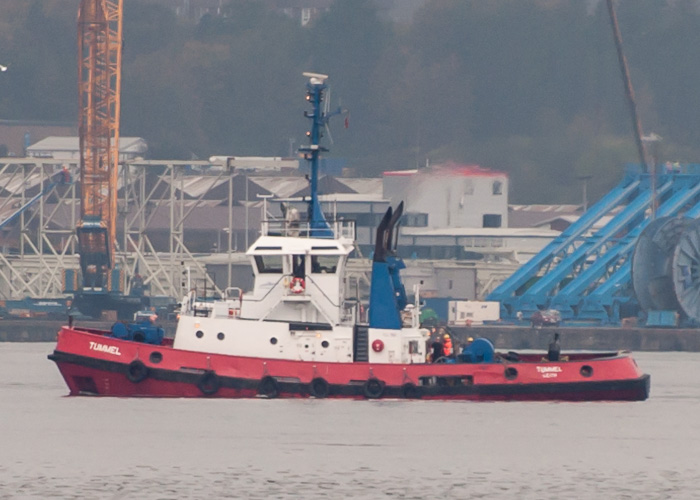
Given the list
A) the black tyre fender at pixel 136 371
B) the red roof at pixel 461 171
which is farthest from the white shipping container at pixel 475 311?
the black tyre fender at pixel 136 371

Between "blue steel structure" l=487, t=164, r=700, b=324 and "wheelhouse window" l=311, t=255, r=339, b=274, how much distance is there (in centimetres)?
4821

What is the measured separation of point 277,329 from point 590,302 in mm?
49987

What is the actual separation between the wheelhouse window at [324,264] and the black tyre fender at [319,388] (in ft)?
9.82

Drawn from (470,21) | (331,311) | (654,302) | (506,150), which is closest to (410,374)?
(331,311)

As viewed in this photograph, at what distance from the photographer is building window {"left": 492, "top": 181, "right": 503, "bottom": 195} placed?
100062 mm

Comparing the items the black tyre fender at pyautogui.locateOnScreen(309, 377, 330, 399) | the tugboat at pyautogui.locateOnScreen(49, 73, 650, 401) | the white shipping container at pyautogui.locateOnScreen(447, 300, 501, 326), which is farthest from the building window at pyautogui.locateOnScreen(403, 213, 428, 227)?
the black tyre fender at pyautogui.locateOnScreen(309, 377, 330, 399)

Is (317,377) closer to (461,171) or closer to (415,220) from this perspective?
(461,171)

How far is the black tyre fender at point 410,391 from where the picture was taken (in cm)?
4375

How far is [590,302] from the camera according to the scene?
9206 cm

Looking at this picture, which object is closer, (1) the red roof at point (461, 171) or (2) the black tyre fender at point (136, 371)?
(2) the black tyre fender at point (136, 371)

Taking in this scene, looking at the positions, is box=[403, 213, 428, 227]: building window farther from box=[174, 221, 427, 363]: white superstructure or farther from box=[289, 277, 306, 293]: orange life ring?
box=[289, 277, 306, 293]: orange life ring

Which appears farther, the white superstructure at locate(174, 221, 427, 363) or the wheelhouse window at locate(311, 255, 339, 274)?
the wheelhouse window at locate(311, 255, 339, 274)

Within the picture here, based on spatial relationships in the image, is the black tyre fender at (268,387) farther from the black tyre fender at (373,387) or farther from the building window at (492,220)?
the building window at (492,220)

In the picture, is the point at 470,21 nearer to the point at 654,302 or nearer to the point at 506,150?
the point at 506,150
